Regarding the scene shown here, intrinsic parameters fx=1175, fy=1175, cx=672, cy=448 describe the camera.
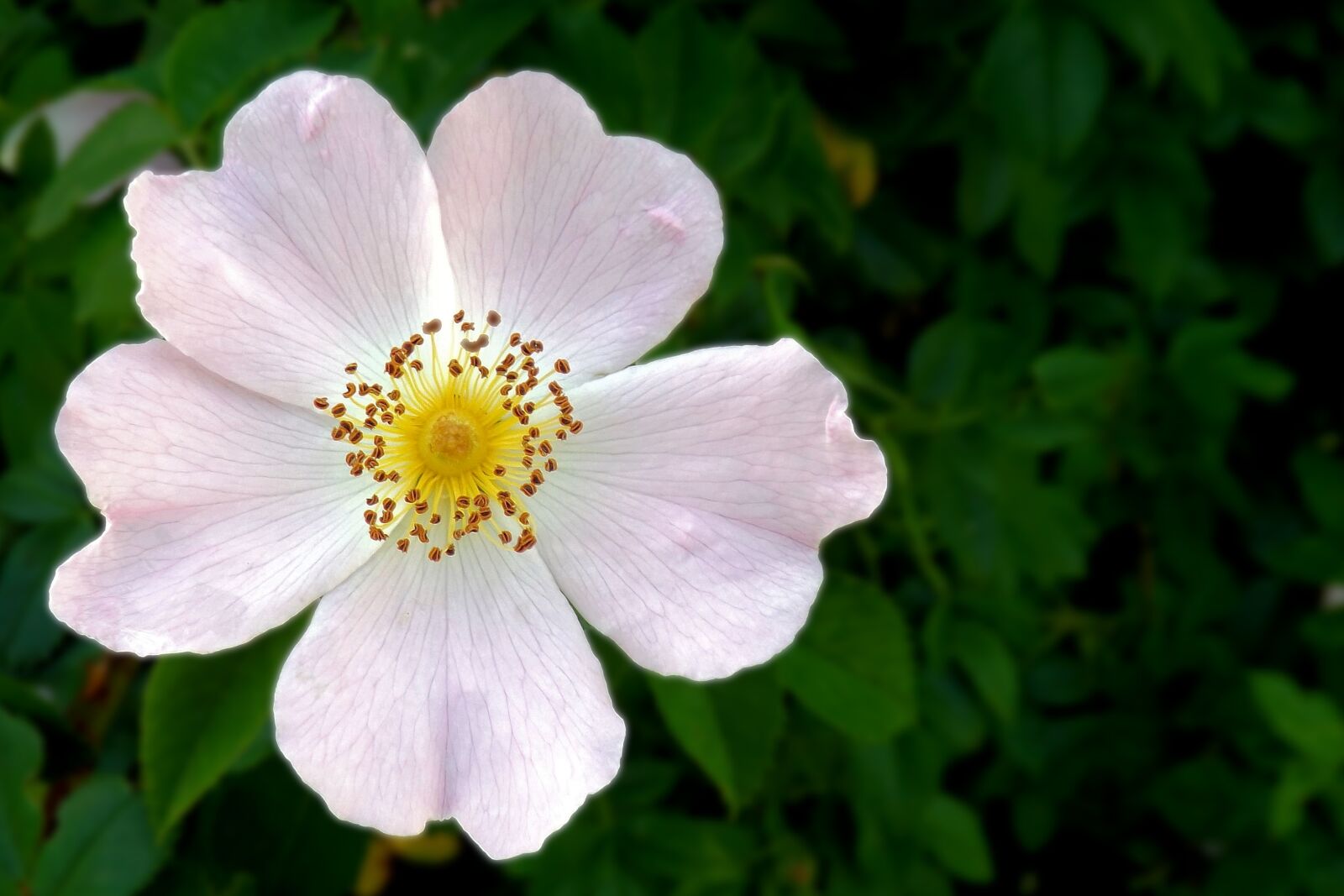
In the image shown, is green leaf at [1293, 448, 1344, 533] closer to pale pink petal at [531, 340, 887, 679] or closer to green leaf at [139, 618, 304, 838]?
pale pink petal at [531, 340, 887, 679]

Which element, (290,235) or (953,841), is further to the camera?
(953,841)

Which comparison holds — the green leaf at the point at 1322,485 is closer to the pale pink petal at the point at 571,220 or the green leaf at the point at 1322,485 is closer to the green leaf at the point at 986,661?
the green leaf at the point at 986,661

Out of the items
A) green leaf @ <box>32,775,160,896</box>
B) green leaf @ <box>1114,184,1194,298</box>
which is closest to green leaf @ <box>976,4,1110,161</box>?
green leaf @ <box>1114,184,1194,298</box>

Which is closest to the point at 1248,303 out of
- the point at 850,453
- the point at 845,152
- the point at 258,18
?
the point at 845,152

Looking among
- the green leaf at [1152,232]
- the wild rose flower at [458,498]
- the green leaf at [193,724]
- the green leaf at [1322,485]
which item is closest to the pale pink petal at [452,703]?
the wild rose flower at [458,498]

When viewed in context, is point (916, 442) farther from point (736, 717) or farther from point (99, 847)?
point (99, 847)

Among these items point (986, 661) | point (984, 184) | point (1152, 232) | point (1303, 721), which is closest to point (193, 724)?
point (986, 661)

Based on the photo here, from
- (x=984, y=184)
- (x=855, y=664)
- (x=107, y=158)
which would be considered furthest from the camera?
(x=984, y=184)
